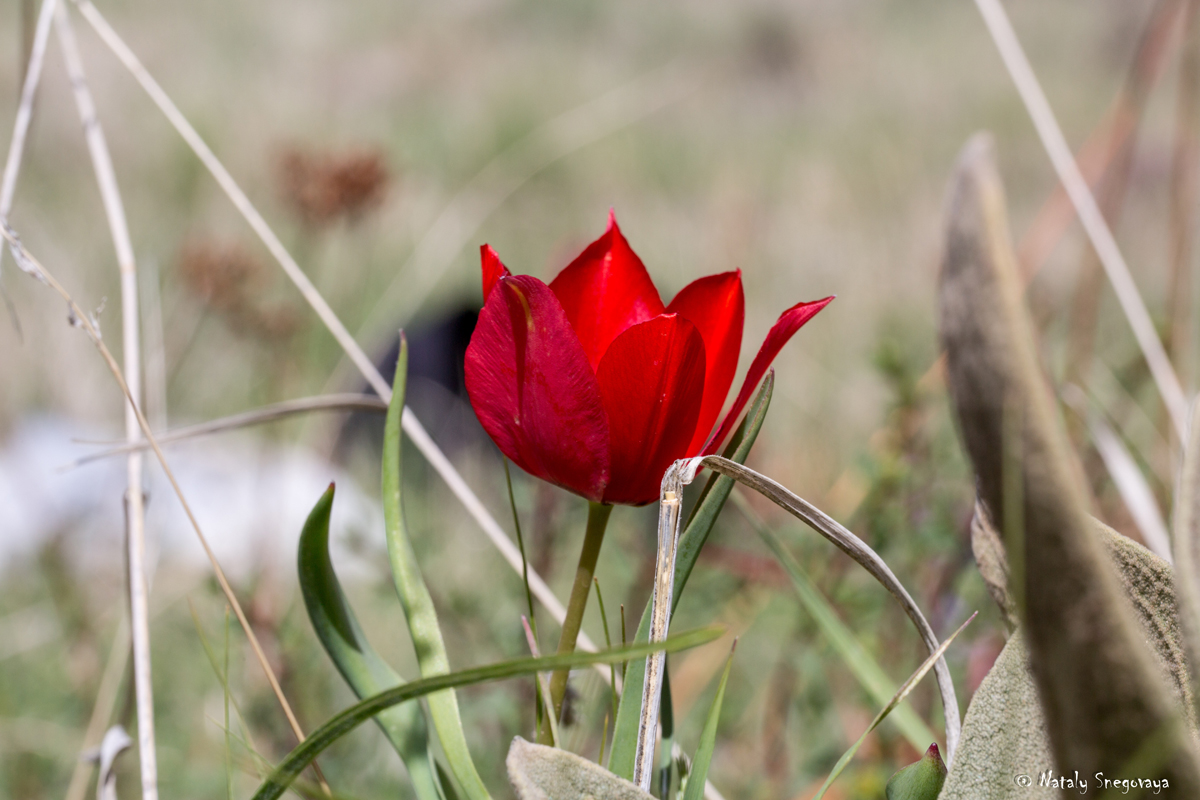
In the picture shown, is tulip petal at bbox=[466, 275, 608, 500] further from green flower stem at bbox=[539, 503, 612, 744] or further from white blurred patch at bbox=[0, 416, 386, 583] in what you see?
white blurred patch at bbox=[0, 416, 386, 583]

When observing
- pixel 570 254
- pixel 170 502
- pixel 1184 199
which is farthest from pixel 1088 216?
pixel 170 502

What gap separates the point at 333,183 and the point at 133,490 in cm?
64

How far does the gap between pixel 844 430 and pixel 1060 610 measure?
1613 mm

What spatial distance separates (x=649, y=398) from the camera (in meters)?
0.27

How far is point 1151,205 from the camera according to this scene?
3.10 metres

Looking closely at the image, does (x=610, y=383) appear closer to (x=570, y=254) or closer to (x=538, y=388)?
(x=538, y=388)

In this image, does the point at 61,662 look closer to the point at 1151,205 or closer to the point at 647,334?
the point at 647,334

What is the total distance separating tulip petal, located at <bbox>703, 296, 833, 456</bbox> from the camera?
10.1 inches

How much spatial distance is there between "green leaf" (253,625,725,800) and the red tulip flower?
0.07 meters

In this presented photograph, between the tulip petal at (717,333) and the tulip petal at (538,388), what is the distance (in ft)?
0.12

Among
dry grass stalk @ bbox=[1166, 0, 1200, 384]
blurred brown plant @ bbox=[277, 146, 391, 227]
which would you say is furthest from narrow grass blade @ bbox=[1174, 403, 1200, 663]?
blurred brown plant @ bbox=[277, 146, 391, 227]

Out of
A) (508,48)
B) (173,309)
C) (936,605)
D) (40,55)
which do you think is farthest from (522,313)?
(508,48)

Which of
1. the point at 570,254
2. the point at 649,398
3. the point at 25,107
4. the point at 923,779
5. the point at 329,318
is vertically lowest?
the point at 923,779

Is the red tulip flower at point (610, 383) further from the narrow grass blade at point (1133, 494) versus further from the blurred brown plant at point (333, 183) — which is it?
the blurred brown plant at point (333, 183)
